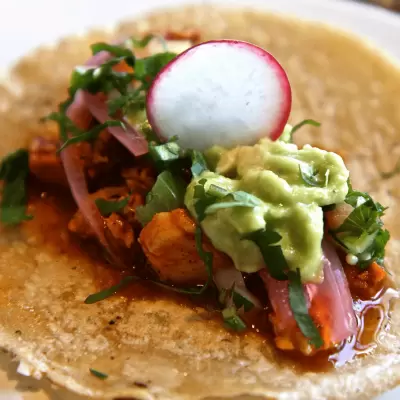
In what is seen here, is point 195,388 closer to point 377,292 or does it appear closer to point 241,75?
point 377,292

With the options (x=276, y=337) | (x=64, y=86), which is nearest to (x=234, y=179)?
(x=276, y=337)

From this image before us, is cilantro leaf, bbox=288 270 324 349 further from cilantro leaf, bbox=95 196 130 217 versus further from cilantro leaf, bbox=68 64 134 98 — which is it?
cilantro leaf, bbox=68 64 134 98

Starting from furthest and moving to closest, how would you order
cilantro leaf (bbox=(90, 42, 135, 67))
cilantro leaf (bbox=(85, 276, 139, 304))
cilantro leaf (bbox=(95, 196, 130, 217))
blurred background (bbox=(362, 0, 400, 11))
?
blurred background (bbox=(362, 0, 400, 11))
cilantro leaf (bbox=(90, 42, 135, 67))
cilantro leaf (bbox=(95, 196, 130, 217))
cilantro leaf (bbox=(85, 276, 139, 304))

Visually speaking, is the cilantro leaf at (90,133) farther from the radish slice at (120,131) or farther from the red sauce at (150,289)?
the red sauce at (150,289)

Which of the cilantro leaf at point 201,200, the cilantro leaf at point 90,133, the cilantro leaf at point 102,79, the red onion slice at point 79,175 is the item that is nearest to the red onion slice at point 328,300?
the cilantro leaf at point 201,200

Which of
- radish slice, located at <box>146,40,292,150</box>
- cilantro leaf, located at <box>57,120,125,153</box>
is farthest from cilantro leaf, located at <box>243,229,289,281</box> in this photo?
cilantro leaf, located at <box>57,120,125,153</box>

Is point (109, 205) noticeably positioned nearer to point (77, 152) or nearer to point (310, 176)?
point (77, 152)

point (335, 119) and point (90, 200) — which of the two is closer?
point (90, 200)
